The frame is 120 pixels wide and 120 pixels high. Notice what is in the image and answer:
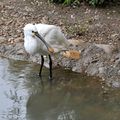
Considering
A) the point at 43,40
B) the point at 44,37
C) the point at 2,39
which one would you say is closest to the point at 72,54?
the point at 44,37

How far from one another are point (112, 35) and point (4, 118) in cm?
323

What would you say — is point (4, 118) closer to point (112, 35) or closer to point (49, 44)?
point (49, 44)

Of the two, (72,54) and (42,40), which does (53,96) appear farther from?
(72,54)

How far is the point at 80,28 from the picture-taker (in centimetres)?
910

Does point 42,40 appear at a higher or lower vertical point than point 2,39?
higher

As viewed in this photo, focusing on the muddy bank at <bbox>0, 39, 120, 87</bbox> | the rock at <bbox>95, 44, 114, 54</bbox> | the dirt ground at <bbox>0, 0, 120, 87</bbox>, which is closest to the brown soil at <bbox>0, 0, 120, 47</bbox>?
the dirt ground at <bbox>0, 0, 120, 87</bbox>

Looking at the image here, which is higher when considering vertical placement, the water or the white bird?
the white bird

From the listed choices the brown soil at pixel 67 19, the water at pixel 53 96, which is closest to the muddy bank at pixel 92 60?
the water at pixel 53 96

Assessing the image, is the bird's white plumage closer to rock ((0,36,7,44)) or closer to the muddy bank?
the muddy bank

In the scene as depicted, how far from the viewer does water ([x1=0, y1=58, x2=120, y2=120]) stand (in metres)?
6.57

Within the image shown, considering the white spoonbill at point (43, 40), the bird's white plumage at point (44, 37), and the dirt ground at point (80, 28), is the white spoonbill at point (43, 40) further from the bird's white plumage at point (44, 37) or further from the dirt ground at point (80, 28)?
the dirt ground at point (80, 28)

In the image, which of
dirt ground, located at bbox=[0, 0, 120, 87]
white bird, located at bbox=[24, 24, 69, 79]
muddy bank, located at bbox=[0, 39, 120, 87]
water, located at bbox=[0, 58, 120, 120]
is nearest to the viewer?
water, located at bbox=[0, 58, 120, 120]

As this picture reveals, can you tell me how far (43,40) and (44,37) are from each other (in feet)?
0.64

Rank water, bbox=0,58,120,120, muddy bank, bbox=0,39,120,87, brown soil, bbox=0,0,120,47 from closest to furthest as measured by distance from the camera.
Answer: water, bbox=0,58,120,120 < muddy bank, bbox=0,39,120,87 < brown soil, bbox=0,0,120,47
